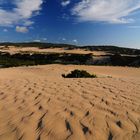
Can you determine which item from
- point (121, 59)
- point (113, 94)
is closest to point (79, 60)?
point (121, 59)

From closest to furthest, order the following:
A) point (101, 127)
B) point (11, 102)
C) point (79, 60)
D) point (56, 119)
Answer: point (101, 127)
point (56, 119)
point (11, 102)
point (79, 60)

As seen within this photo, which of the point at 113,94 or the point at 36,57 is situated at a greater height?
the point at 113,94

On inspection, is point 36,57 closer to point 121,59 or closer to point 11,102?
point 121,59

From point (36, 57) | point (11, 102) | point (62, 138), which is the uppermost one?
point (62, 138)

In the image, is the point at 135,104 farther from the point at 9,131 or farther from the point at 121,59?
the point at 121,59

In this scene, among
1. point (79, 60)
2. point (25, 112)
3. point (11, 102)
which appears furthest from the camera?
point (79, 60)

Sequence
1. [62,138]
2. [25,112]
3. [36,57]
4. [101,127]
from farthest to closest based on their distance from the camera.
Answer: [36,57]
[25,112]
[101,127]
[62,138]

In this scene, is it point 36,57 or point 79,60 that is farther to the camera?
point 36,57

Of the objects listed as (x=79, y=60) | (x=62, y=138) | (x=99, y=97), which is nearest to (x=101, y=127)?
(x=62, y=138)

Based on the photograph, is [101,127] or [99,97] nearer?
[101,127]
